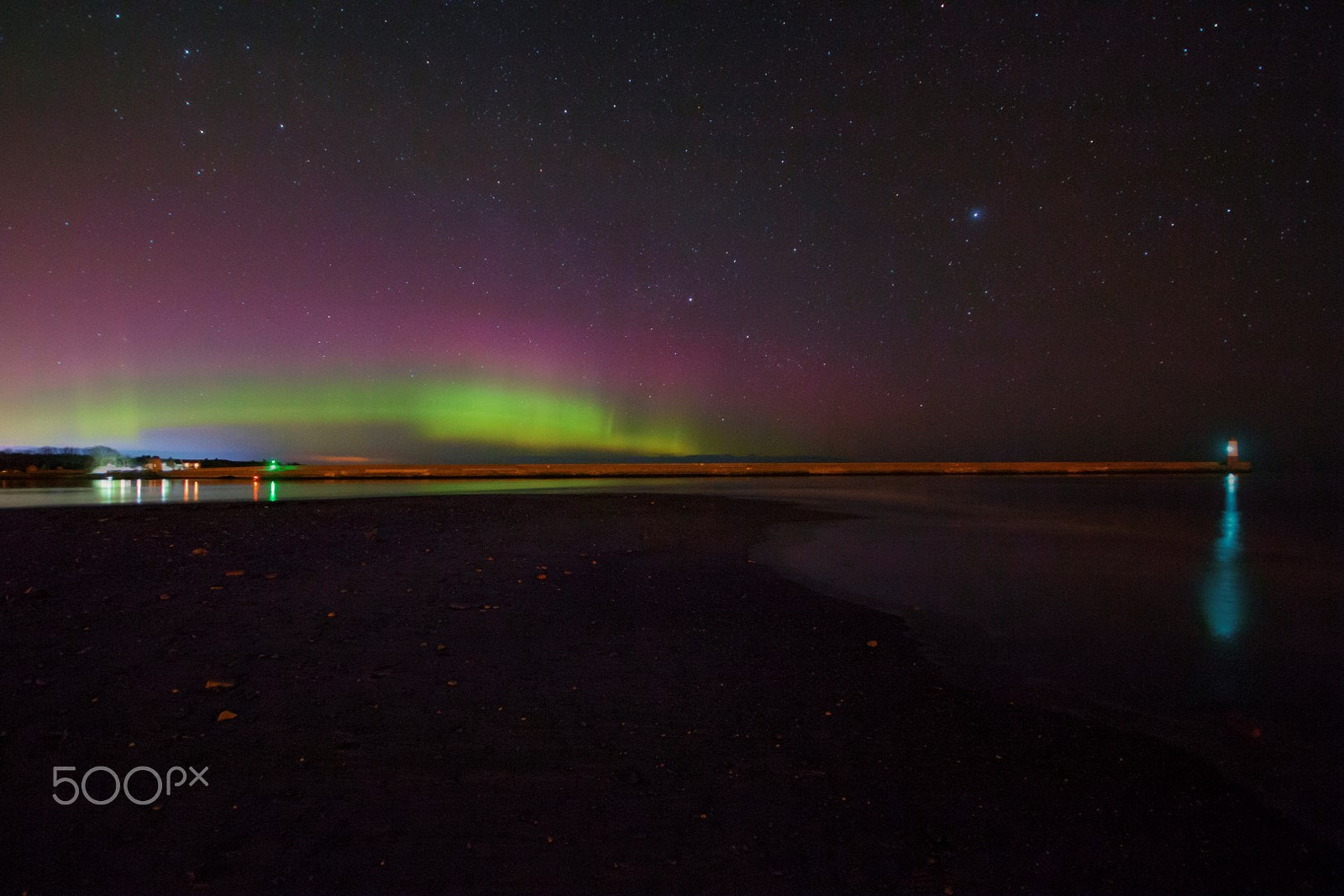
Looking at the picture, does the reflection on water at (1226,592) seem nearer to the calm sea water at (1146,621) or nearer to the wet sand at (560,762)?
the calm sea water at (1146,621)

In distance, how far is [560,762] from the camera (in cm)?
367

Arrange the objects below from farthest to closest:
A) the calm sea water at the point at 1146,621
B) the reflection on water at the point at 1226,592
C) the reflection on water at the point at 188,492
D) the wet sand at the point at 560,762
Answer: the reflection on water at the point at 188,492 → the reflection on water at the point at 1226,592 → the calm sea water at the point at 1146,621 → the wet sand at the point at 560,762

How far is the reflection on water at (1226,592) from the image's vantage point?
779cm

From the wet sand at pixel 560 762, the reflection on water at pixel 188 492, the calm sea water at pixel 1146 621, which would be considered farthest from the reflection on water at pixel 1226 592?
the reflection on water at pixel 188 492

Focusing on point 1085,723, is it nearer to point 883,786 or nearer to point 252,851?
point 883,786

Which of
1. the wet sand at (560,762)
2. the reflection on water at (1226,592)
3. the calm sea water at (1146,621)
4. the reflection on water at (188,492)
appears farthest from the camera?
the reflection on water at (188,492)

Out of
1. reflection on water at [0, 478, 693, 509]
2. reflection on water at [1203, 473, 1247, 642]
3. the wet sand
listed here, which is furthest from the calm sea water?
reflection on water at [0, 478, 693, 509]

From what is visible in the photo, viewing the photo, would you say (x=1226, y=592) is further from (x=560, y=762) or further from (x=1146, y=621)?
(x=560, y=762)

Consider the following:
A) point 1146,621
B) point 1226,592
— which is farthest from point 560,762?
point 1226,592

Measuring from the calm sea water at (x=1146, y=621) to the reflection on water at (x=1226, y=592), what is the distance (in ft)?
0.16

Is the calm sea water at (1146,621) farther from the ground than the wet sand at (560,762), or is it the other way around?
the wet sand at (560,762)

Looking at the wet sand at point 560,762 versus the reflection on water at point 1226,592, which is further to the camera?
the reflection on water at point 1226,592

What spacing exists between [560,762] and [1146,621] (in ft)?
24.3

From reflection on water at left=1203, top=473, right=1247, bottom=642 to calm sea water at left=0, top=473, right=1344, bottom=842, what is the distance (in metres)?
0.05
